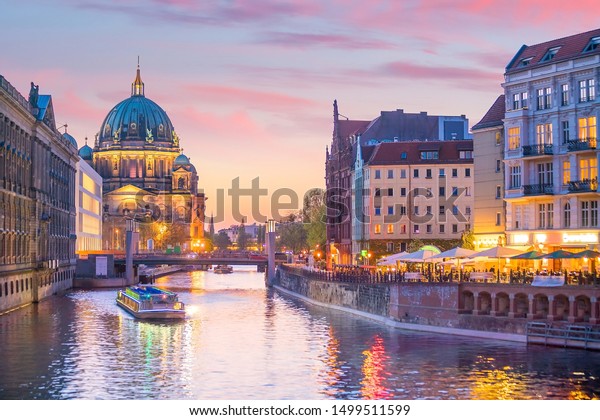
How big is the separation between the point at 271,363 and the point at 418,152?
3302 inches

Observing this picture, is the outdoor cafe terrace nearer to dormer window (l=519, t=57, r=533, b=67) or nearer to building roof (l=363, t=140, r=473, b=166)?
dormer window (l=519, t=57, r=533, b=67)

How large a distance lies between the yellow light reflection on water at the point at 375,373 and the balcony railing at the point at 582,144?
64.5 feet

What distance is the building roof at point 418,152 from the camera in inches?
5620

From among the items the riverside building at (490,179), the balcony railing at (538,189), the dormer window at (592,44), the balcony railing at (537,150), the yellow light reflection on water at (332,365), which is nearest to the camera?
the yellow light reflection on water at (332,365)

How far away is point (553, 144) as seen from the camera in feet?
272

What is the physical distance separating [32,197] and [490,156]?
42.6m

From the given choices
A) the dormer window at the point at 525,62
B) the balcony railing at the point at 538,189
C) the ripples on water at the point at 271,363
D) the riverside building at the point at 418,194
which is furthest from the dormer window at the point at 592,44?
the riverside building at the point at 418,194

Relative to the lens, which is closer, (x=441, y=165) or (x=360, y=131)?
(x=441, y=165)

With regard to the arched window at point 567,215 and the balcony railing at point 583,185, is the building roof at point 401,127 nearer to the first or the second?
the arched window at point 567,215

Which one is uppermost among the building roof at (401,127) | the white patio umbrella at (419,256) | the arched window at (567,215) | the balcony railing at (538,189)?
the building roof at (401,127)

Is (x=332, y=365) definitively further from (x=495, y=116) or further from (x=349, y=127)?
(x=349, y=127)
